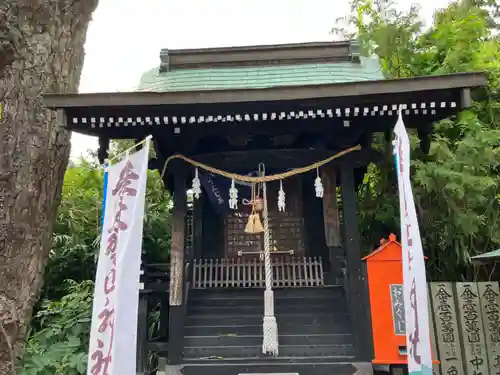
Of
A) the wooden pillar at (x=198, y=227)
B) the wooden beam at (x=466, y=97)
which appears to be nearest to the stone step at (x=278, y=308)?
the wooden pillar at (x=198, y=227)

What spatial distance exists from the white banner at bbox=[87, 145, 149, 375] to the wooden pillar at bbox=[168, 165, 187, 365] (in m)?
1.97

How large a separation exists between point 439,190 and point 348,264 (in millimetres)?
3112

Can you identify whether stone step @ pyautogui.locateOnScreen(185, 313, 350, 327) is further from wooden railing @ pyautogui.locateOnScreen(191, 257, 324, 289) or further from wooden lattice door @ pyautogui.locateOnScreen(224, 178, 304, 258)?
wooden lattice door @ pyautogui.locateOnScreen(224, 178, 304, 258)

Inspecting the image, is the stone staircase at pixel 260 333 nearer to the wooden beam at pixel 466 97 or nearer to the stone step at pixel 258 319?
the stone step at pixel 258 319

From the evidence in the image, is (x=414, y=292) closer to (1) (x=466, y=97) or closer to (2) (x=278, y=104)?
(1) (x=466, y=97)

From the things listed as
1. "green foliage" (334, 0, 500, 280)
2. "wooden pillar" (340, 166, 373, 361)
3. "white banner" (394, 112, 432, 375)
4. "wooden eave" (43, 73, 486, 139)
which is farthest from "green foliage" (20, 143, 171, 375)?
"green foliage" (334, 0, 500, 280)

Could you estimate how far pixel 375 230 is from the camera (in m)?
9.48

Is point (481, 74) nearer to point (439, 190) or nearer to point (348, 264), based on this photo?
point (348, 264)

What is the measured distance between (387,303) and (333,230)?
1256mm

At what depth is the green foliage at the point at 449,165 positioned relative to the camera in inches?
323

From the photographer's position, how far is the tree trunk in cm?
385

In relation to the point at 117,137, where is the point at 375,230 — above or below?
below

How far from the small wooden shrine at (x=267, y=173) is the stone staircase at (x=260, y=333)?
0.05ft

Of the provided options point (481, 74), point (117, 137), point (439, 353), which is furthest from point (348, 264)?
point (117, 137)
